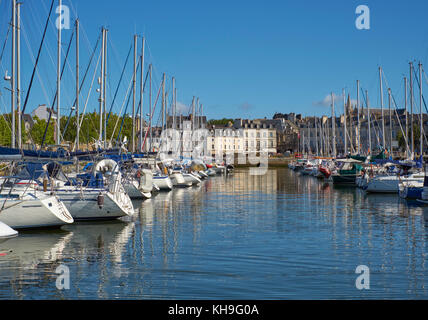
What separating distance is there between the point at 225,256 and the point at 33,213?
352 inches

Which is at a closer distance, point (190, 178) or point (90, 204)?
point (90, 204)

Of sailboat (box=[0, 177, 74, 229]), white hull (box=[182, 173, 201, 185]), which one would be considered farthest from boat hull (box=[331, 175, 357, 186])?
sailboat (box=[0, 177, 74, 229])

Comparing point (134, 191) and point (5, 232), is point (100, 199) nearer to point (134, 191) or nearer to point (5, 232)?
point (5, 232)

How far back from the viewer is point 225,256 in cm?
2102

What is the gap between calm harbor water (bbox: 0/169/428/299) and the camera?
53.0ft

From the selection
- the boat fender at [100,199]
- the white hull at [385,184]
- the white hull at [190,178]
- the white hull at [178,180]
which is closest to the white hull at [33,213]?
the boat fender at [100,199]

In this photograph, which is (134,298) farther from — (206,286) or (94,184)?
(94,184)

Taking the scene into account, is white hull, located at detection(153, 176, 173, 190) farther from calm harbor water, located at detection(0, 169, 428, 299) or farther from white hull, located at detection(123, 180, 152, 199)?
calm harbor water, located at detection(0, 169, 428, 299)

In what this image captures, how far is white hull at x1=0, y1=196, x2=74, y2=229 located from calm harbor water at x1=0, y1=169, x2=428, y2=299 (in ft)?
1.76

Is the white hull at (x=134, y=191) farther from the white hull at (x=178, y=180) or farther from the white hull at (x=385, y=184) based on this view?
the white hull at (x=385, y=184)

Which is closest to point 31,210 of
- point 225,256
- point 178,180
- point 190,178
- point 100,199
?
point 100,199

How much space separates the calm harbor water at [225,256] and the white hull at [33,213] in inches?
21.1
